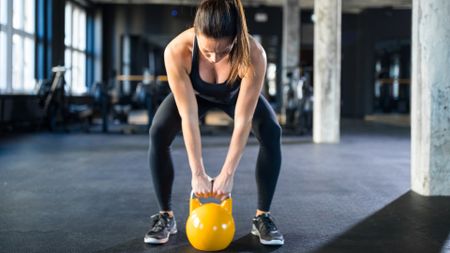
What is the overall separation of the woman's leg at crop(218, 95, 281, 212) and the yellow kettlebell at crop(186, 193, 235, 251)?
0.78ft

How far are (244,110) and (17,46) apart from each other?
25.3 feet

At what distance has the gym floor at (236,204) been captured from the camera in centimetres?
185

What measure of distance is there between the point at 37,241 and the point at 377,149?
4304 mm

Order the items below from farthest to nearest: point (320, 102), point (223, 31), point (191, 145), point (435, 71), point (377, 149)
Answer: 1. point (320, 102)
2. point (377, 149)
3. point (435, 71)
4. point (191, 145)
5. point (223, 31)

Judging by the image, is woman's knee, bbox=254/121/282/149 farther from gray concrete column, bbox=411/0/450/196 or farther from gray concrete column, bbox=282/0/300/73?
gray concrete column, bbox=282/0/300/73

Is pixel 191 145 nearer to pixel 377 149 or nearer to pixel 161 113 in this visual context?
pixel 161 113

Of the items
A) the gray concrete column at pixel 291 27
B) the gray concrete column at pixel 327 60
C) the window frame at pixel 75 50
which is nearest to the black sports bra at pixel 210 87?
the gray concrete column at pixel 327 60

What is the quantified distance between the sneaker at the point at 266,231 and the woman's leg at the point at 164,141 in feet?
1.17

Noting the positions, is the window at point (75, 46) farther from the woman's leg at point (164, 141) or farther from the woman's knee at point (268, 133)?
the woman's knee at point (268, 133)

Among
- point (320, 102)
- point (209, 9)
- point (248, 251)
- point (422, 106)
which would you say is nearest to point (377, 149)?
point (320, 102)

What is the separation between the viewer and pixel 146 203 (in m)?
2.58

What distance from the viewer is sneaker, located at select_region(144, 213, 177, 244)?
71.9 inches

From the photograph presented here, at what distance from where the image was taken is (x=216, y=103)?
6.11 feet

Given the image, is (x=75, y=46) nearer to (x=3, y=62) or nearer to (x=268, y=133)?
(x=3, y=62)
